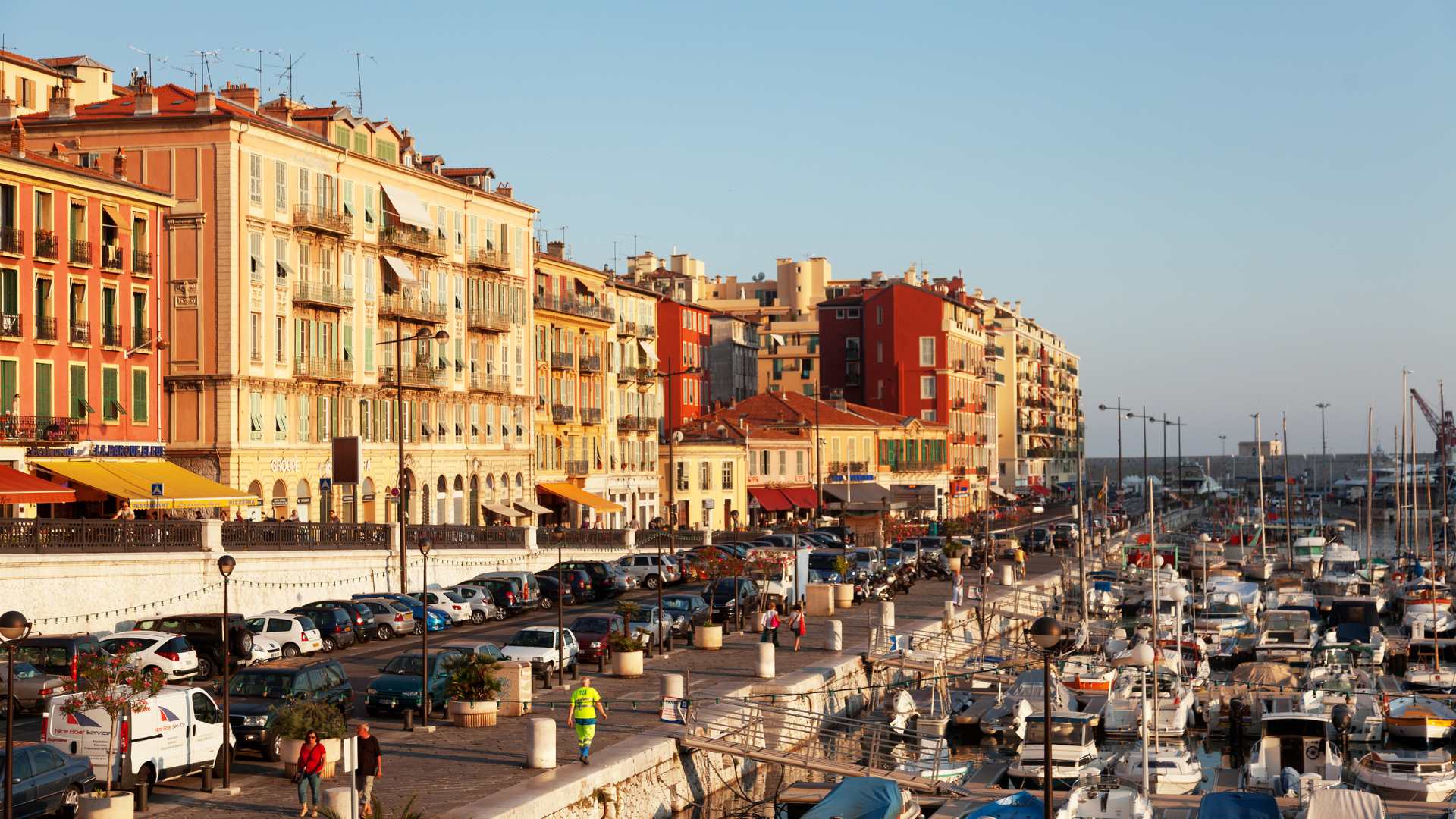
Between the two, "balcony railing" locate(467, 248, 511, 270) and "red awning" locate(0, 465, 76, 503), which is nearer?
"red awning" locate(0, 465, 76, 503)

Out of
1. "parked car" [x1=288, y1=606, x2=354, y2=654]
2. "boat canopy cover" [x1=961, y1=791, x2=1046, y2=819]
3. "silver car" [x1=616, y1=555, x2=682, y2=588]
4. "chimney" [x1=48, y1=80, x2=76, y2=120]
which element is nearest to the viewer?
"boat canopy cover" [x1=961, y1=791, x2=1046, y2=819]

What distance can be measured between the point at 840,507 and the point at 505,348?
A: 27.1 metres

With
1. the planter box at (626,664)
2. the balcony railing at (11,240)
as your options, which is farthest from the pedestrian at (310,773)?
the balcony railing at (11,240)

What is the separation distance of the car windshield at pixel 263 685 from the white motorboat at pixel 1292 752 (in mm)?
20783

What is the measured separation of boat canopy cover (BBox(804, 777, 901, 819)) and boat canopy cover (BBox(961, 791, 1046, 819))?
153 cm

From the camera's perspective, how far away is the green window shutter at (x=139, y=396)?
59906mm

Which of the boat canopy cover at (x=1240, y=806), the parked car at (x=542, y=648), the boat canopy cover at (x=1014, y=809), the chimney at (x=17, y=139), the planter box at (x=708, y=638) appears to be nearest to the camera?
the boat canopy cover at (x=1014, y=809)

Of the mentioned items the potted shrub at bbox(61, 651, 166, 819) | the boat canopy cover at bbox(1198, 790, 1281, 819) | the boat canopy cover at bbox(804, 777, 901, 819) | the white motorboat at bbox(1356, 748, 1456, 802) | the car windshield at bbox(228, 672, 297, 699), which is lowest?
the white motorboat at bbox(1356, 748, 1456, 802)

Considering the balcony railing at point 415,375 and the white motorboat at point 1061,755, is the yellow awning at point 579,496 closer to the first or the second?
the balcony railing at point 415,375

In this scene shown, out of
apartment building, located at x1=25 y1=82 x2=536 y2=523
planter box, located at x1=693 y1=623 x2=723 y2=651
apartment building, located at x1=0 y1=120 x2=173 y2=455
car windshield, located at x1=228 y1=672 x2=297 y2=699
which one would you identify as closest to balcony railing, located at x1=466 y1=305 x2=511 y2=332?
apartment building, located at x1=25 y1=82 x2=536 y2=523

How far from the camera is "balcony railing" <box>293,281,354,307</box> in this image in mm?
67438

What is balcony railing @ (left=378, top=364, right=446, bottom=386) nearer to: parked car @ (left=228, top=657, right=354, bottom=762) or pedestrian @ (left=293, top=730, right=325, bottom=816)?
parked car @ (left=228, top=657, right=354, bottom=762)

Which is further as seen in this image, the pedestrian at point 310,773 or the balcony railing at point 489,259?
the balcony railing at point 489,259

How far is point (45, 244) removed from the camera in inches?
2152
